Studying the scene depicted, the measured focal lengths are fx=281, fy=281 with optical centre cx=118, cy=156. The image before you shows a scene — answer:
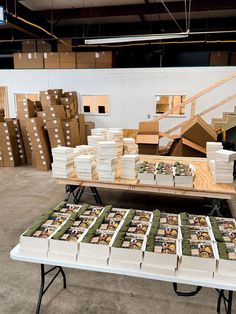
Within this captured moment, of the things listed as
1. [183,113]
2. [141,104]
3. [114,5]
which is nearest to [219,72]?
[183,113]

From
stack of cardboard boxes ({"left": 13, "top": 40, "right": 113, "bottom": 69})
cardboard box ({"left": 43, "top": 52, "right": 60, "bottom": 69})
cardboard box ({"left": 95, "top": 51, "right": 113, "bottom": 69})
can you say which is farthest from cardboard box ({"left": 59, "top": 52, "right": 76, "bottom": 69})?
cardboard box ({"left": 95, "top": 51, "right": 113, "bottom": 69})

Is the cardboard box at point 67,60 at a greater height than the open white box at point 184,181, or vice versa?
the cardboard box at point 67,60

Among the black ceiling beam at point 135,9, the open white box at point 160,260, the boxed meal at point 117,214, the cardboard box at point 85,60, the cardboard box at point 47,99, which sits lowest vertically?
the open white box at point 160,260

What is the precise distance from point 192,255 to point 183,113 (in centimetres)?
679

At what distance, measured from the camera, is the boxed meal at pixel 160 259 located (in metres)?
1.74

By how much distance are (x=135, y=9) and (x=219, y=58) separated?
2.97 metres

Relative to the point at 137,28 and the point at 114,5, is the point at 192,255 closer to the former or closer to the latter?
the point at 114,5

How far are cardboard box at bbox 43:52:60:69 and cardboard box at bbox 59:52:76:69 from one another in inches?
5.2

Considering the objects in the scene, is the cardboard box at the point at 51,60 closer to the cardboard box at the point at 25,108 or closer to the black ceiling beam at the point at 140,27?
the black ceiling beam at the point at 140,27

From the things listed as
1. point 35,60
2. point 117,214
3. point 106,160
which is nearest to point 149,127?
point 106,160

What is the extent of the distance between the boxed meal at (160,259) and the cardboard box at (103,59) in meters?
7.42

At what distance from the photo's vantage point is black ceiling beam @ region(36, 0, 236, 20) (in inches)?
262

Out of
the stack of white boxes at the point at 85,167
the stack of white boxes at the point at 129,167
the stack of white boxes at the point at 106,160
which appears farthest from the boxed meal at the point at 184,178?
the stack of white boxes at the point at 85,167

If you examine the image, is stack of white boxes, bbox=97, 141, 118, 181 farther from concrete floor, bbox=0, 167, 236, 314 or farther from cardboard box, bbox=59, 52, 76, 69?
cardboard box, bbox=59, 52, 76, 69
